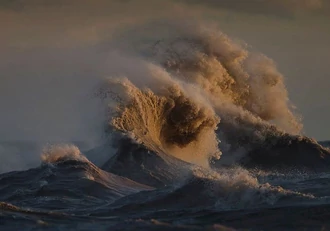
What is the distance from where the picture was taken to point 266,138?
2812cm

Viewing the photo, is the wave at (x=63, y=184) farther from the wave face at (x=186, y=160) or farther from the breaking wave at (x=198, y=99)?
the breaking wave at (x=198, y=99)

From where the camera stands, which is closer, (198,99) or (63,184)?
(63,184)

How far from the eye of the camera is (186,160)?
2523cm

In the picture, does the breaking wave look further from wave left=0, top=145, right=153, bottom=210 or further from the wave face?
wave left=0, top=145, right=153, bottom=210

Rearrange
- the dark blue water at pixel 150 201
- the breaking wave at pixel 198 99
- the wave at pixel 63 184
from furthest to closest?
1. the breaking wave at pixel 198 99
2. the wave at pixel 63 184
3. the dark blue water at pixel 150 201

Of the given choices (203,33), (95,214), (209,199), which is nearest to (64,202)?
(95,214)

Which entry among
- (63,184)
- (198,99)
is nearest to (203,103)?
(198,99)

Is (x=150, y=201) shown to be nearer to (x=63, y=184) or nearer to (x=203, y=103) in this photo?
(x=63, y=184)

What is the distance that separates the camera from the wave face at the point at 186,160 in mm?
11359

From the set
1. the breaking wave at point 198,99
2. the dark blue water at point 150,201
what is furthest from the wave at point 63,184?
the breaking wave at point 198,99

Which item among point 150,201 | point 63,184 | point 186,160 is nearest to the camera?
point 150,201

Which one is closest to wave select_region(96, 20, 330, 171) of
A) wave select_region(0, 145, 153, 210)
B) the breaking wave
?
the breaking wave

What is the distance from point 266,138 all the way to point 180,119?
4519 millimetres

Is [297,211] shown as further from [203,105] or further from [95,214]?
[203,105]
